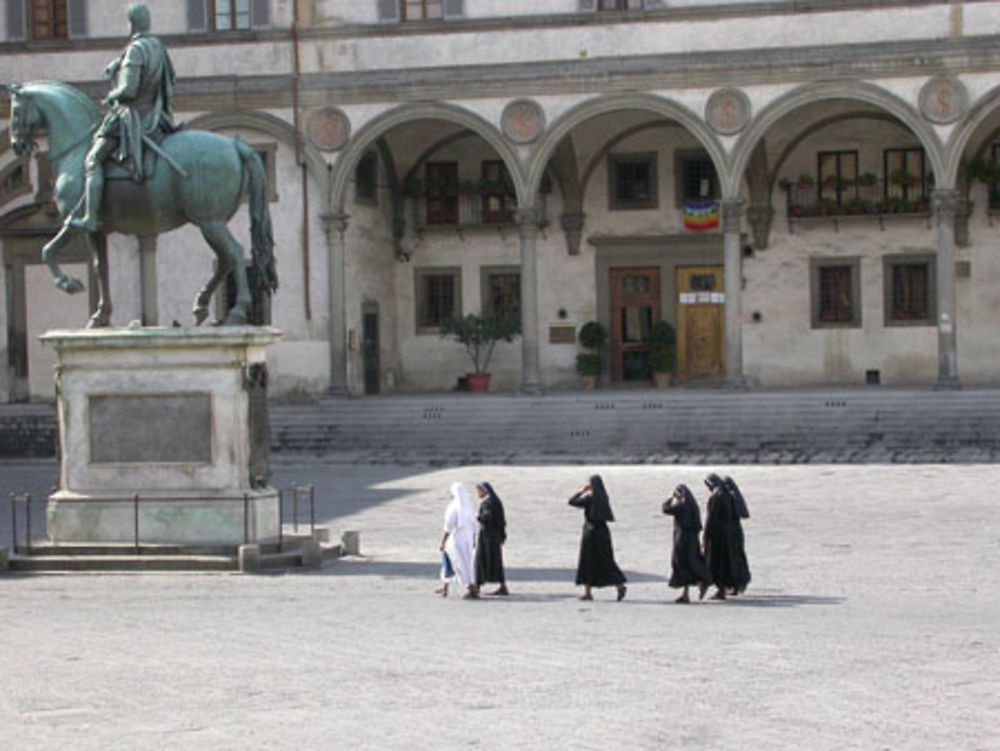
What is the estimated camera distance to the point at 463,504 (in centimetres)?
1631

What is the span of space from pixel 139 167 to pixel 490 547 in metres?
5.39

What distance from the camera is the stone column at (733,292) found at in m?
32.4

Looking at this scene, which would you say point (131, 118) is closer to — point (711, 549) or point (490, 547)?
point (490, 547)

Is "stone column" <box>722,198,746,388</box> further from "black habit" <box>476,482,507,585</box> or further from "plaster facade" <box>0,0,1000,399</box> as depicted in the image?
"black habit" <box>476,482,507,585</box>

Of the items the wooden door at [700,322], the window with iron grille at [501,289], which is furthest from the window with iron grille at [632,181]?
the window with iron grille at [501,289]

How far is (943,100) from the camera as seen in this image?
31828 mm

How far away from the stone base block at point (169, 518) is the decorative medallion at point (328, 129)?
56.6ft

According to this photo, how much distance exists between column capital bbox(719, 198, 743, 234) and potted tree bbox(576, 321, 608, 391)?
4.49m

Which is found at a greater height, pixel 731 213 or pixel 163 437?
pixel 731 213

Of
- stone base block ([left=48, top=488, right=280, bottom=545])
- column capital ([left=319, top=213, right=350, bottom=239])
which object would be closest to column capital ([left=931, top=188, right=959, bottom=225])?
column capital ([left=319, top=213, right=350, bottom=239])

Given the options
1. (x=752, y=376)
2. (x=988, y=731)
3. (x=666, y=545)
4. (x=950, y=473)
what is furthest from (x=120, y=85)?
(x=752, y=376)

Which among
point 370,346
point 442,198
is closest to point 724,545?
point 370,346

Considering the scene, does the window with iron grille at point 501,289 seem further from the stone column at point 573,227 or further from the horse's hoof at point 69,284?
the horse's hoof at point 69,284

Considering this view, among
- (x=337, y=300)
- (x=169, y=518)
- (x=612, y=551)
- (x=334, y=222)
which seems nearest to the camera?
(x=612, y=551)
